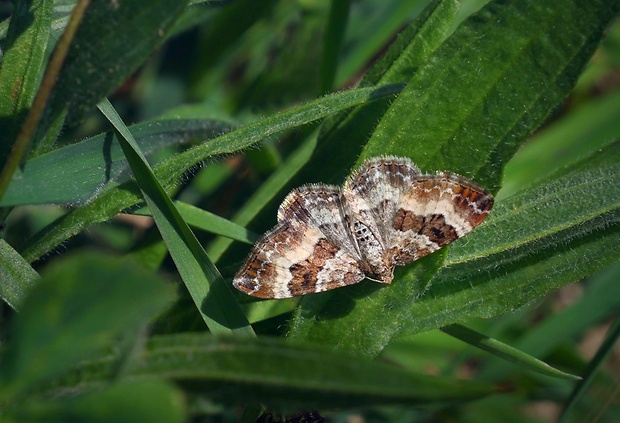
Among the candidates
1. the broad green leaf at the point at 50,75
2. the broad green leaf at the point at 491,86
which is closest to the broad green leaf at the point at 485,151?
the broad green leaf at the point at 491,86

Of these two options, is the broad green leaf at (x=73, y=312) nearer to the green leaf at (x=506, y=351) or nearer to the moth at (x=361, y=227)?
the moth at (x=361, y=227)

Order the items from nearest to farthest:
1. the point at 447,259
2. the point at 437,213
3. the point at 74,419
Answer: the point at 74,419
the point at 447,259
the point at 437,213

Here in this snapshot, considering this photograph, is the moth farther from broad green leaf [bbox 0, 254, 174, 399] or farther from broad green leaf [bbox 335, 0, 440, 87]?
broad green leaf [bbox 335, 0, 440, 87]

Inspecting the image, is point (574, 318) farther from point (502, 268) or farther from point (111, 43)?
point (111, 43)

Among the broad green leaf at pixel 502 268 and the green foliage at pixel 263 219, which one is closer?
the green foliage at pixel 263 219

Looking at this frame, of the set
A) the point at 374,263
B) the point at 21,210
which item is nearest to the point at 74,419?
the point at 374,263

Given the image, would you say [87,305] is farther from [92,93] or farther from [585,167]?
[585,167]

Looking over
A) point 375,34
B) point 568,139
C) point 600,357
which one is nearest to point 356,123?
point 600,357
